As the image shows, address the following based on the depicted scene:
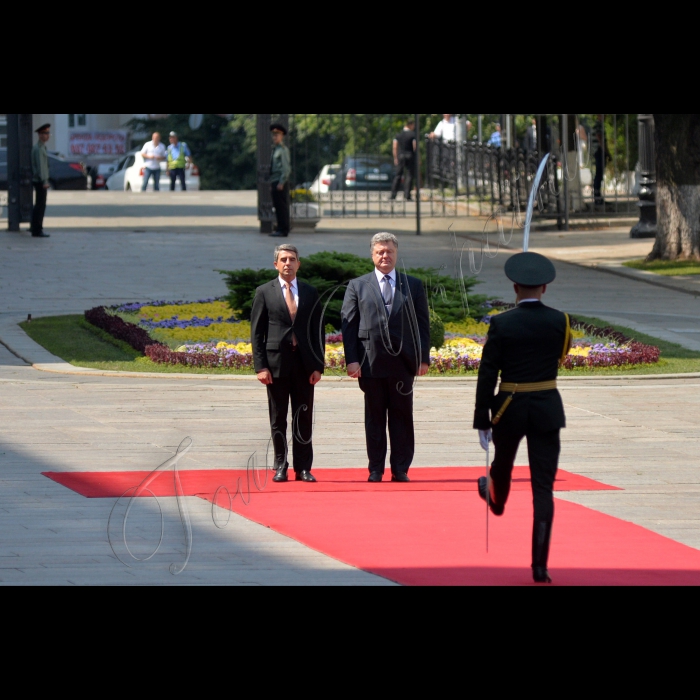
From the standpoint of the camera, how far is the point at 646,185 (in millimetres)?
29250

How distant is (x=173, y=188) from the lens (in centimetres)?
4378

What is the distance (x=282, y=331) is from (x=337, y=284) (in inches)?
282

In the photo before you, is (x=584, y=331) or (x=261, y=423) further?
(x=584, y=331)

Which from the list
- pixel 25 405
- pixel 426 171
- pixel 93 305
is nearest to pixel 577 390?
pixel 25 405

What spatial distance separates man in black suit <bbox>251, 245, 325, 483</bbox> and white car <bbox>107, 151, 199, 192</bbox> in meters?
34.5

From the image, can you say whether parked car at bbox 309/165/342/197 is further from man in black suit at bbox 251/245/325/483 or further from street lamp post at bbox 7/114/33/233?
man in black suit at bbox 251/245/325/483

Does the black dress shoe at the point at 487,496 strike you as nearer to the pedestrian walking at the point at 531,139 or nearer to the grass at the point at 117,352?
the grass at the point at 117,352

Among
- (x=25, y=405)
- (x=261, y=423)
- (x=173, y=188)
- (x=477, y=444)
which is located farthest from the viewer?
(x=173, y=188)

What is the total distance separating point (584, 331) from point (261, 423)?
6317 mm

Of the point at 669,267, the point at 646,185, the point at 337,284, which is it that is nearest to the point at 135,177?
the point at 646,185

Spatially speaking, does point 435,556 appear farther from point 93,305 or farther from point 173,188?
point 173,188

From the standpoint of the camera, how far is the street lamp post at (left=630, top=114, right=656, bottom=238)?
2930cm

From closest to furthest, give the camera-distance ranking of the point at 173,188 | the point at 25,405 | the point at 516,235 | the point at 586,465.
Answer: the point at 586,465
the point at 25,405
the point at 516,235
the point at 173,188

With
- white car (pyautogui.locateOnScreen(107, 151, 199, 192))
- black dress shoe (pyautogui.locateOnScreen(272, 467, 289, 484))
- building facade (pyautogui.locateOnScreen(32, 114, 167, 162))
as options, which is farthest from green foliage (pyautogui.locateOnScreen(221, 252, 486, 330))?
building facade (pyautogui.locateOnScreen(32, 114, 167, 162))
